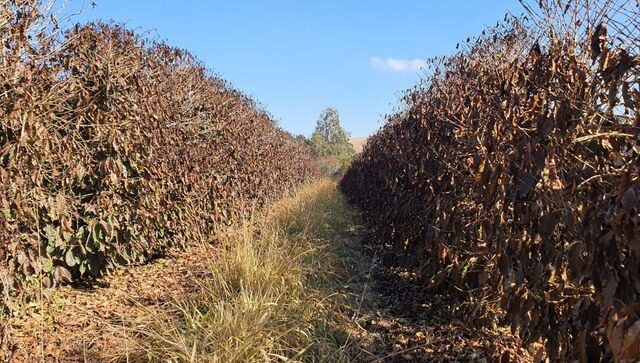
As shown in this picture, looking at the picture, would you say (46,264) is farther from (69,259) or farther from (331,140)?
(331,140)

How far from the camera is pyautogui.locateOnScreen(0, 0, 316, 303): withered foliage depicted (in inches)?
134

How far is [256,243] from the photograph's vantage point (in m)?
4.88

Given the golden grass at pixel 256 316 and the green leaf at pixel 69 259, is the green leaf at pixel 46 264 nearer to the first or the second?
the green leaf at pixel 69 259

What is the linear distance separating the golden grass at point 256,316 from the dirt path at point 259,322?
0.04ft

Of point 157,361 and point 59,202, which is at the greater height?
point 59,202

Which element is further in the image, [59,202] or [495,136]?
[59,202]

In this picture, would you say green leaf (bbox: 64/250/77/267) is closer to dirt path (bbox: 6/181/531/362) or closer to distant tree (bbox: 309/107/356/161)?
dirt path (bbox: 6/181/531/362)

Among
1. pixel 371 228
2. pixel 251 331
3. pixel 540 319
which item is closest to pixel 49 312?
pixel 251 331

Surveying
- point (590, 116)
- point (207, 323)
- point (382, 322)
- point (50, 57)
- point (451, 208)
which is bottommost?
point (382, 322)

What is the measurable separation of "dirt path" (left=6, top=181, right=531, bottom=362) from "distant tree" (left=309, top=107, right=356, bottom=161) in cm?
4733

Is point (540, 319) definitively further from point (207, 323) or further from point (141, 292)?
point (141, 292)

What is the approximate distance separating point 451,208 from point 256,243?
1965 millimetres

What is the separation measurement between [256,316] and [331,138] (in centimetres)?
5503

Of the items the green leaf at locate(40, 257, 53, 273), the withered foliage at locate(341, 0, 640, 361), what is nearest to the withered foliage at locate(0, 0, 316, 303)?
the green leaf at locate(40, 257, 53, 273)
